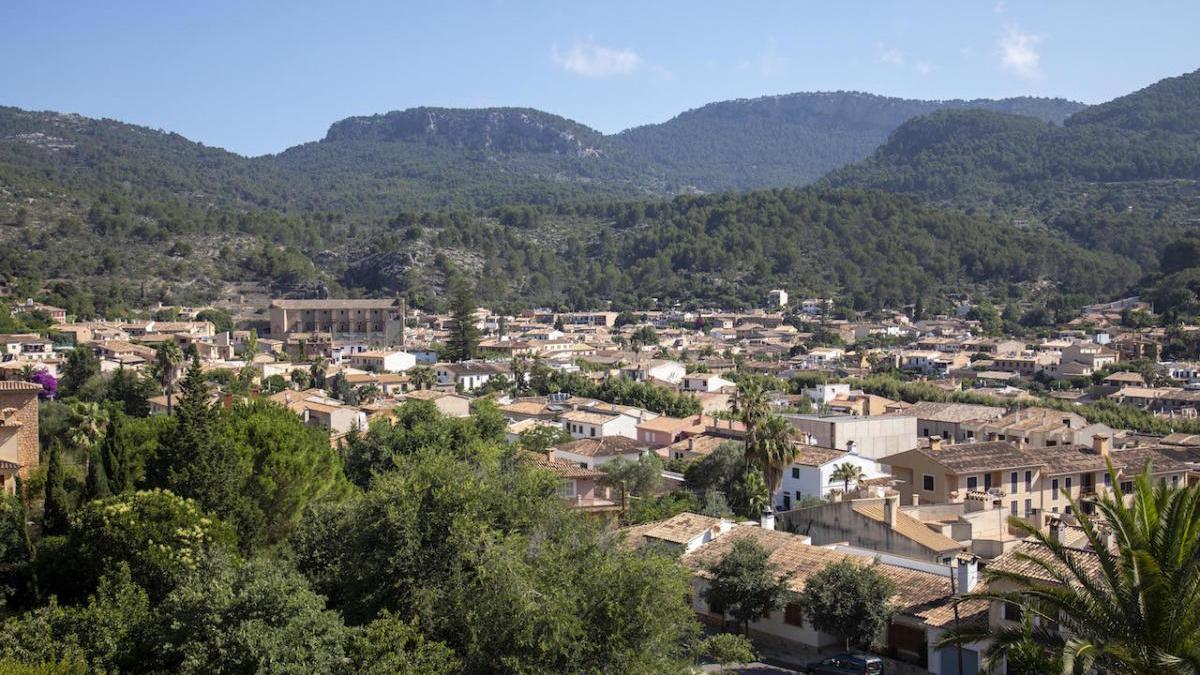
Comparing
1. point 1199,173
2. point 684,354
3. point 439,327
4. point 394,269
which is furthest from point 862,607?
point 1199,173

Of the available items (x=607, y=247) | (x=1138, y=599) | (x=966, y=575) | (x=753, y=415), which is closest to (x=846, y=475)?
(x=753, y=415)

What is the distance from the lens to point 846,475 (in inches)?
1398

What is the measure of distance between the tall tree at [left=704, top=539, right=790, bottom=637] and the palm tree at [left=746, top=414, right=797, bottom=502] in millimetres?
10480

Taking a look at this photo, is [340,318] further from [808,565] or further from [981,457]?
[808,565]

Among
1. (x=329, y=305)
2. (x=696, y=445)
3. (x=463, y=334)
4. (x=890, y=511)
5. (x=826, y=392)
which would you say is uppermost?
(x=329, y=305)

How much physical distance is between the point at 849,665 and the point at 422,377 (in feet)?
168

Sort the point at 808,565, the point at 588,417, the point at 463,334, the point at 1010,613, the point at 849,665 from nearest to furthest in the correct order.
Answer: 1. the point at 1010,613
2. the point at 849,665
3. the point at 808,565
4. the point at 588,417
5. the point at 463,334

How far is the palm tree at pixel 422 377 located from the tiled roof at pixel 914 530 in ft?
139

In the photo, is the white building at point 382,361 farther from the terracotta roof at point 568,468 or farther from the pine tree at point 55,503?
the pine tree at point 55,503

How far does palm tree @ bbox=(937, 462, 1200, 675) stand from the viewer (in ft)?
36.6

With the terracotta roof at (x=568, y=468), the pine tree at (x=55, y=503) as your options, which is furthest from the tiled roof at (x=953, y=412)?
the pine tree at (x=55, y=503)

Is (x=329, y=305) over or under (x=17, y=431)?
over

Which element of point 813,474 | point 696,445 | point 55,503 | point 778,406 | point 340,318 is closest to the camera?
point 55,503

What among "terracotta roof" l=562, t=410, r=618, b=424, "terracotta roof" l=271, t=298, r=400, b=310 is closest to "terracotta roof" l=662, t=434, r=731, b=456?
"terracotta roof" l=562, t=410, r=618, b=424
